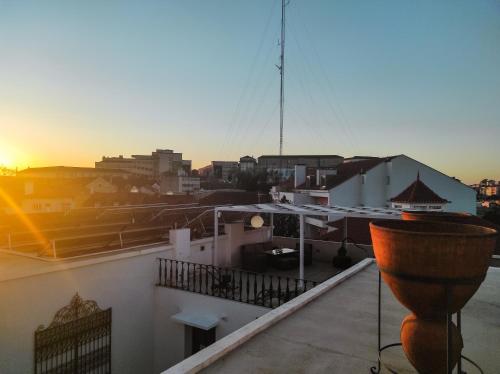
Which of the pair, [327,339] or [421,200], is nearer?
[327,339]

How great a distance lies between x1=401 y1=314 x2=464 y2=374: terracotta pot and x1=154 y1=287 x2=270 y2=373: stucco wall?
5650 millimetres

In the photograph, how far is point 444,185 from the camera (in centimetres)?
2717

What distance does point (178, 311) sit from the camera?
28.0 feet

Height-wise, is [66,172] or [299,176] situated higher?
[66,172]

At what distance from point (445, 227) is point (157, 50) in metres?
12.2

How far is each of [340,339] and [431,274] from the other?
82.7 inches

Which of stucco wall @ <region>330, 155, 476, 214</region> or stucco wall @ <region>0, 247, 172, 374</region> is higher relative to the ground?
stucco wall @ <region>330, 155, 476, 214</region>

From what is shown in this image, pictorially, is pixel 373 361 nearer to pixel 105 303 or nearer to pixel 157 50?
pixel 105 303

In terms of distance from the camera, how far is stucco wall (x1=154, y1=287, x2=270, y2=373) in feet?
25.6

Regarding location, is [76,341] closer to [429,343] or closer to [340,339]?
[340,339]

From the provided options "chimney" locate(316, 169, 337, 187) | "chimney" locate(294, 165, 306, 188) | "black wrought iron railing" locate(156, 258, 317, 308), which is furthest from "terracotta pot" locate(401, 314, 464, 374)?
"chimney" locate(294, 165, 306, 188)

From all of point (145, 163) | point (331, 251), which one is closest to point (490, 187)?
point (331, 251)

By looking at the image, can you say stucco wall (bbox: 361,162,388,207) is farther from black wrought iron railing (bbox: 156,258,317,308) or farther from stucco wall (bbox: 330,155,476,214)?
black wrought iron railing (bbox: 156,258,317,308)

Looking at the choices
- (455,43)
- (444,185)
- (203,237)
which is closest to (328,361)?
(203,237)
